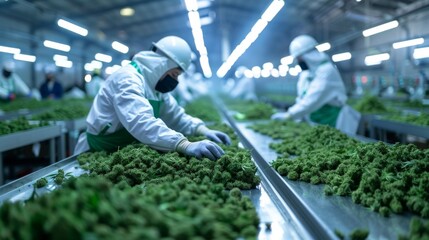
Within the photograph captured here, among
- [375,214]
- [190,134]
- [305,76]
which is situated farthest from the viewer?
[305,76]

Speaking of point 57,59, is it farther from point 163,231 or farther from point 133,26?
point 163,231

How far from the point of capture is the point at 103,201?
131 centimetres

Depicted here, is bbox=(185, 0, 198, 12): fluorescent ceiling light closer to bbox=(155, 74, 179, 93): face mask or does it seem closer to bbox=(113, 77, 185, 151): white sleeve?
bbox=(155, 74, 179, 93): face mask

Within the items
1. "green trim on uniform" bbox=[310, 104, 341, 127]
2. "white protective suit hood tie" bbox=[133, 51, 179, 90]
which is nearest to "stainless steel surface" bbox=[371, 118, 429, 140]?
"green trim on uniform" bbox=[310, 104, 341, 127]

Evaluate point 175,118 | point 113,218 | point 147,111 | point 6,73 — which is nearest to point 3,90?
point 6,73

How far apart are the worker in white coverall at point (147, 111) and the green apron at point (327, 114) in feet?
9.14

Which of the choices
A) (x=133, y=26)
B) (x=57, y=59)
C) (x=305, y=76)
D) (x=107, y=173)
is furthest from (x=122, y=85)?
(x=133, y=26)

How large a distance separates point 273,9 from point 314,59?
1892mm

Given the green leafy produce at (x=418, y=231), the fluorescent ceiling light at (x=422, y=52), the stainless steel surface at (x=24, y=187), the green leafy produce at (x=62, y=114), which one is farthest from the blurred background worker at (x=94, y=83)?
the green leafy produce at (x=418, y=231)

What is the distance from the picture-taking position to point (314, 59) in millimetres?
5758

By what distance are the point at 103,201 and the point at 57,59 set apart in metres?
10.7

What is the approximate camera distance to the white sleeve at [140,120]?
8.79 ft

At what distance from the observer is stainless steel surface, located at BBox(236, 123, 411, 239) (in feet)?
5.31

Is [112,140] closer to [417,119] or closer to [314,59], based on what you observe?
[314,59]
